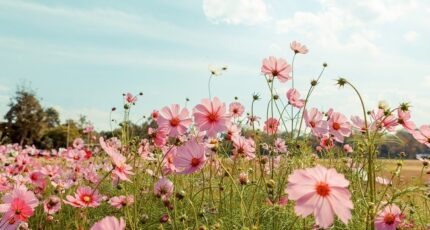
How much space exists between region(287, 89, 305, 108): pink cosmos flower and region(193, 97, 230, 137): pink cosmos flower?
3.47 feet

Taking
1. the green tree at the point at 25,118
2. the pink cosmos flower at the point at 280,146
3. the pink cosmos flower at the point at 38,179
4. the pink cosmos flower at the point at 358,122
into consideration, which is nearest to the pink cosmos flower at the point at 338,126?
the pink cosmos flower at the point at 358,122

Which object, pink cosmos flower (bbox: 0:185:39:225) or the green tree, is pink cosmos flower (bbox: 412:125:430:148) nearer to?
pink cosmos flower (bbox: 0:185:39:225)

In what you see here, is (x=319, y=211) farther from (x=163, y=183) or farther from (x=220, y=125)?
(x=163, y=183)

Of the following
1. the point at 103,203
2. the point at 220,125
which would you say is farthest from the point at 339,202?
Answer: the point at 103,203

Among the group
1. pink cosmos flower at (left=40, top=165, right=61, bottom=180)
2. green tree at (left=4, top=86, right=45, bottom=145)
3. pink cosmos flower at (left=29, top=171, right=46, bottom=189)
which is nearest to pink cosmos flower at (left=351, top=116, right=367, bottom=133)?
pink cosmos flower at (left=29, top=171, right=46, bottom=189)

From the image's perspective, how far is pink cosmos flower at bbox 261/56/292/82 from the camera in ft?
9.02

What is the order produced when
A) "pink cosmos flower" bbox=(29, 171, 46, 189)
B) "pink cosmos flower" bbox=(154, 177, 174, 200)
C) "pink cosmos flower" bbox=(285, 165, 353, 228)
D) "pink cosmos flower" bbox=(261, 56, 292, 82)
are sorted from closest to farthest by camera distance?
"pink cosmos flower" bbox=(285, 165, 353, 228), "pink cosmos flower" bbox=(154, 177, 174, 200), "pink cosmos flower" bbox=(261, 56, 292, 82), "pink cosmos flower" bbox=(29, 171, 46, 189)

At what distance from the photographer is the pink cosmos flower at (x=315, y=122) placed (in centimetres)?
259

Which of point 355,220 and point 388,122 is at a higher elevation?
point 388,122

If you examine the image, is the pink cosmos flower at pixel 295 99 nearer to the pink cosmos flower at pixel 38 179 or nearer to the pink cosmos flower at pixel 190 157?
the pink cosmos flower at pixel 190 157

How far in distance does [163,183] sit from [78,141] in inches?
150

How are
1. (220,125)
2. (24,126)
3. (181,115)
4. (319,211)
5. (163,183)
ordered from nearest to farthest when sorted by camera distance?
(319,211), (220,125), (181,115), (163,183), (24,126)

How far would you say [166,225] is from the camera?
3152 millimetres

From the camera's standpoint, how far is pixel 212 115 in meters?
2.11
